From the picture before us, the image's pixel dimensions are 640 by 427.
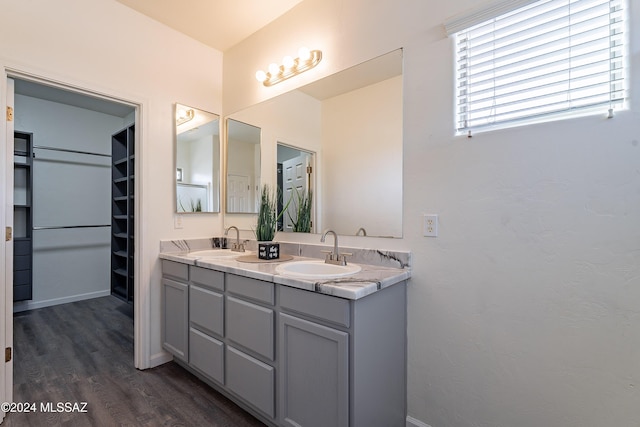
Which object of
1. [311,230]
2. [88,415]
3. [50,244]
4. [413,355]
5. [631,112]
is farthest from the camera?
[50,244]

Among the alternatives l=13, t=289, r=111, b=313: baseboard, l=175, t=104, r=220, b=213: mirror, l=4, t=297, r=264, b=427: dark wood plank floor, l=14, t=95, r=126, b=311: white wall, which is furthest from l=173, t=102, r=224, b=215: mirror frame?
l=13, t=289, r=111, b=313: baseboard

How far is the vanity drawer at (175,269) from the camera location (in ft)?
7.03

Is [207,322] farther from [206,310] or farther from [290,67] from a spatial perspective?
[290,67]

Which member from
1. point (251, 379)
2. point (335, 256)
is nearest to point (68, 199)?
point (251, 379)

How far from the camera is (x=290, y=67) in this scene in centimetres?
217

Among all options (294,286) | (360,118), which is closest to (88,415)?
(294,286)

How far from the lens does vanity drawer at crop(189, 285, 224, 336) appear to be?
1845mm

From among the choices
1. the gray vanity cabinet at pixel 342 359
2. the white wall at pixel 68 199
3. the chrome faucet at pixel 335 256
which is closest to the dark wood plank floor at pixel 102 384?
the gray vanity cabinet at pixel 342 359

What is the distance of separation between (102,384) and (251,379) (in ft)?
3.95

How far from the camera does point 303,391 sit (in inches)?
55.5

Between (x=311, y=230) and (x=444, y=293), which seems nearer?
(x=444, y=293)

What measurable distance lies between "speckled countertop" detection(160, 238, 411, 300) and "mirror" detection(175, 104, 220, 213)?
0.40 m

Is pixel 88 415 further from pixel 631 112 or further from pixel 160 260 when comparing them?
pixel 631 112

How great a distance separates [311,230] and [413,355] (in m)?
0.97
